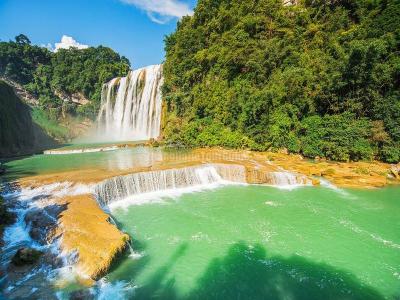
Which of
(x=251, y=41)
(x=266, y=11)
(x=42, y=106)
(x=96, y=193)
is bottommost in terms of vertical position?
(x=96, y=193)

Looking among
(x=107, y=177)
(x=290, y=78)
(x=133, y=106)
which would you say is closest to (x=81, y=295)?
(x=107, y=177)

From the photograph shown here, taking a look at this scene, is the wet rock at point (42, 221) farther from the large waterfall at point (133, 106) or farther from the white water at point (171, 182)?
the large waterfall at point (133, 106)

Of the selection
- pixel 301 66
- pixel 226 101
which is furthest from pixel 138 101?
pixel 301 66

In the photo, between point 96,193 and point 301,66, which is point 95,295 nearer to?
point 96,193

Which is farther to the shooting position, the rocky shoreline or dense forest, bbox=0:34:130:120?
dense forest, bbox=0:34:130:120

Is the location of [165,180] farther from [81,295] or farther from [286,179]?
[81,295]

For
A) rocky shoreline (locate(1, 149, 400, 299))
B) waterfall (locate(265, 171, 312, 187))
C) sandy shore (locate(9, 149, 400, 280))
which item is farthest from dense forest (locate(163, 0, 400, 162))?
waterfall (locate(265, 171, 312, 187))

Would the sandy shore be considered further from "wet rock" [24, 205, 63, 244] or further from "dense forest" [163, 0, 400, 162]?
"dense forest" [163, 0, 400, 162]
